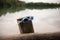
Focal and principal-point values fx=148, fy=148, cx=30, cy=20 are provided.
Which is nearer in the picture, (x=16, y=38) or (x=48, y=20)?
(x=16, y=38)

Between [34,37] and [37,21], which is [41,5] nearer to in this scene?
[37,21]

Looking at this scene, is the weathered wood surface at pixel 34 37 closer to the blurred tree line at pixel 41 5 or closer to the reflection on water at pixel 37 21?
the reflection on water at pixel 37 21

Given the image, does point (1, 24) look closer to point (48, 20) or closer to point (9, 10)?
point (9, 10)

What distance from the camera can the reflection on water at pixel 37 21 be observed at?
133 cm

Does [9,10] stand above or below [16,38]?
above

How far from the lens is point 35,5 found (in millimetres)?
1388

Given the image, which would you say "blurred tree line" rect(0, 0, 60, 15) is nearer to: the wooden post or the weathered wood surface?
the wooden post

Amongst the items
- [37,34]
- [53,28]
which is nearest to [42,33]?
[37,34]

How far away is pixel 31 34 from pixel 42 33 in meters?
0.10

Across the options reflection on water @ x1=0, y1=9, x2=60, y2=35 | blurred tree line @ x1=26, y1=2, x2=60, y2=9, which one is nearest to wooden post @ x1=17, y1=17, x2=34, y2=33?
reflection on water @ x1=0, y1=9, x2=60, y2=35

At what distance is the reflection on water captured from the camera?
Answer: 133cm

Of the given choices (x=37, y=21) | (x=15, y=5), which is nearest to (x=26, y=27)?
(x=37, y=21)

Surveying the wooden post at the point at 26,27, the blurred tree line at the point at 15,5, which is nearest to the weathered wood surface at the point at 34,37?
the wooden post at the point at 26,27

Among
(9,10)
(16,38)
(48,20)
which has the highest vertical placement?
(9,10)
